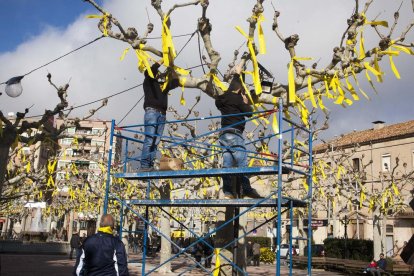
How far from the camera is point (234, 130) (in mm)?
8109

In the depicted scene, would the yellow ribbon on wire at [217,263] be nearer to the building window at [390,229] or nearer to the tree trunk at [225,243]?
the tree trunk at [225,243]

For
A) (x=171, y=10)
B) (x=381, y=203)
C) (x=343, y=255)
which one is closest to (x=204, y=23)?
(x=171, y=10)

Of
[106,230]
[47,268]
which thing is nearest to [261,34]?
[106,230]

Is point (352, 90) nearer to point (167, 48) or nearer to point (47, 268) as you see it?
point (167, 48)

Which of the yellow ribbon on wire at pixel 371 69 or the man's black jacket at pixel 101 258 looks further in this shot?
the yellow ribbon on wire at pixel 371 69

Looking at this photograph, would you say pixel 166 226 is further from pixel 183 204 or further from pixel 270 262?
pixel 270 262

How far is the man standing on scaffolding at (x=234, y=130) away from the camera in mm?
8059

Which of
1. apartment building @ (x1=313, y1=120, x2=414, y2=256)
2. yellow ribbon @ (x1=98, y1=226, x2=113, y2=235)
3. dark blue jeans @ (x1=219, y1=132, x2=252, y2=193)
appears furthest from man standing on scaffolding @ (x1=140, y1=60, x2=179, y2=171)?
apartment building @ (x1=313, y1=120, x2=414, y2=256)

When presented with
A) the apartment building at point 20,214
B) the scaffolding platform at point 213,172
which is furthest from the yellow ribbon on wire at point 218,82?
the apartment building at point 20,214

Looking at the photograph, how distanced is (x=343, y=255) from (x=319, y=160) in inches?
449

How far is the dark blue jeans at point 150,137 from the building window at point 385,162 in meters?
36.8

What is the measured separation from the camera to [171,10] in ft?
32.4

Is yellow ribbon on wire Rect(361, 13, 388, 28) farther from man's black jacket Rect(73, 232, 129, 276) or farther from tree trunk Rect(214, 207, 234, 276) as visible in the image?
man's black jacket Rect(73, 232, 129, 276)

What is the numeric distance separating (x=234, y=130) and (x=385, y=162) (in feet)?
124
